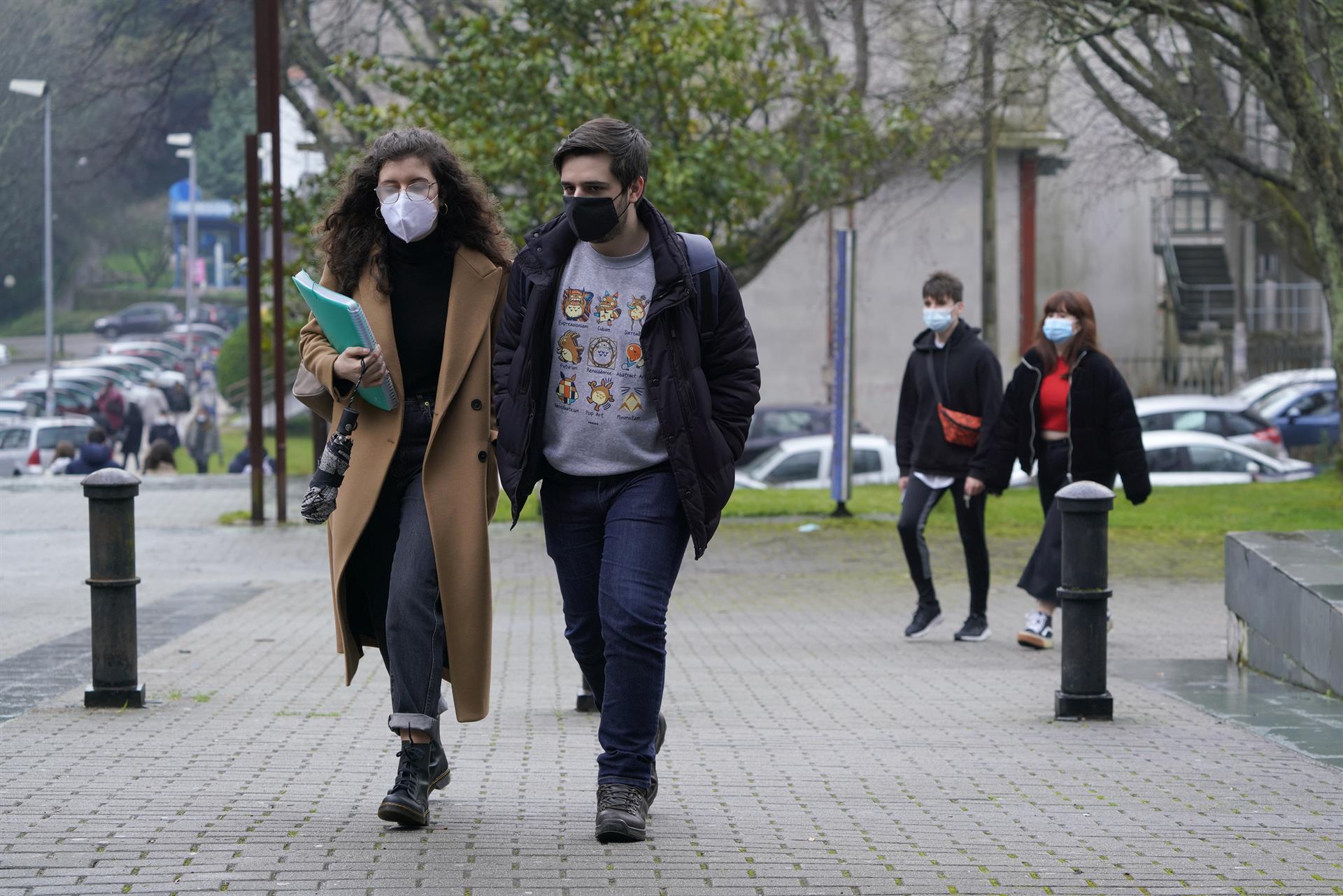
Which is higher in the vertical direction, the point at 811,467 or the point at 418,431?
the point at 418,431

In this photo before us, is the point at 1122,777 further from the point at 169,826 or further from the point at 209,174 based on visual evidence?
the point at 209,174

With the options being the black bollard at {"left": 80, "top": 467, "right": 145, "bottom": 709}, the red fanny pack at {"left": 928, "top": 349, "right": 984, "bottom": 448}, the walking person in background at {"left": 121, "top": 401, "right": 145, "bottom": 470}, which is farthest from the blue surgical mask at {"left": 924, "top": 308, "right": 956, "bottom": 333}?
the walking person in background at {"left": 121, "top": 401, "right": 145, "bottom": 470}

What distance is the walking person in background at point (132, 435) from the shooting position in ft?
101

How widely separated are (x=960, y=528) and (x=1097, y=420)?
105 cm

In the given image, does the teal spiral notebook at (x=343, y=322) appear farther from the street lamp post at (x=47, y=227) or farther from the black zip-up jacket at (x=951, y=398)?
the street lamp post at (x=47, y=227)

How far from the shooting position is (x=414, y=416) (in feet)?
15.4

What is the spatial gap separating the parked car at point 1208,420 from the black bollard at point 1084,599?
1908 cm

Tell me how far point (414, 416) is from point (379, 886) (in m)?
1.28

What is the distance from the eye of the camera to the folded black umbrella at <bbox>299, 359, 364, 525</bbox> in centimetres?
459

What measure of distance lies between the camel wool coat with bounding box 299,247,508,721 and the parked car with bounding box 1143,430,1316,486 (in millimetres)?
19110

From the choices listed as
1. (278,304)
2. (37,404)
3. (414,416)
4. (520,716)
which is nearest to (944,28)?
(278,304)

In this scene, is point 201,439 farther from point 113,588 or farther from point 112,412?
point 113,588

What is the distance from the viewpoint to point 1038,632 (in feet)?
30.4

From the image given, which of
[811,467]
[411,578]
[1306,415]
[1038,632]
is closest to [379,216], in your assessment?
[411,578]
